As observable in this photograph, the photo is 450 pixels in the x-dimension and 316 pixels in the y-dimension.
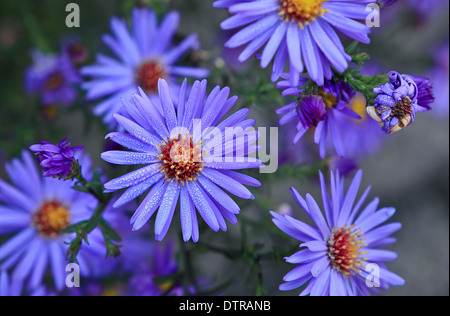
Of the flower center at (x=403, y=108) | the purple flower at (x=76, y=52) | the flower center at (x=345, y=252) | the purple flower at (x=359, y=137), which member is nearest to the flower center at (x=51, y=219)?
the purple flower at (x=76, y=52)

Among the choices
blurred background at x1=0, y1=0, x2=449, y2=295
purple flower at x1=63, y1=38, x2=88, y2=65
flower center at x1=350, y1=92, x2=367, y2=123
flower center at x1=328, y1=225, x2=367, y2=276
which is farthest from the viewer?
flower center at x1=350, y1=92, x2=367, y2=123

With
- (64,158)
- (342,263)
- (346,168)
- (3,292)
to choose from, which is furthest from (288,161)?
(3,292)

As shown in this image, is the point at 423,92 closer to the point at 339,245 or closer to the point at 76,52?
the point at 339,245

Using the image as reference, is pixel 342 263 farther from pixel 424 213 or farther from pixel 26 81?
pixel 26 81

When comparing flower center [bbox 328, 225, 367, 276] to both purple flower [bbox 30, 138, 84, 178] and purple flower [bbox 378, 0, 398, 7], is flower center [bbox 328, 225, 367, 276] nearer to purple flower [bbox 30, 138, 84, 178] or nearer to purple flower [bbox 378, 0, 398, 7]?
purple flower [bbox 378, 0, 398, 7]

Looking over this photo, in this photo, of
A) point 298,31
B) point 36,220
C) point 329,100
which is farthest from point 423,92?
point 36,220

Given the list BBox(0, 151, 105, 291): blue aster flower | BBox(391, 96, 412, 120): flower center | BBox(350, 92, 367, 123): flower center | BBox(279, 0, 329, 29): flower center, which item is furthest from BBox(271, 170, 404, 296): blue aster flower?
BBox(350, 92, 367, 123): flower center

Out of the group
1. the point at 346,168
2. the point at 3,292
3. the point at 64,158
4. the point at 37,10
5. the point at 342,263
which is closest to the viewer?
the point at 64,158

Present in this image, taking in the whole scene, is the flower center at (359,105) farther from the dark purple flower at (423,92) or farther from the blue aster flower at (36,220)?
the blue aster flower at (36,220)
